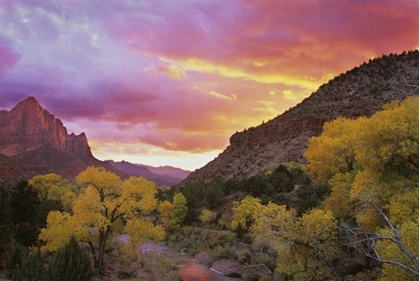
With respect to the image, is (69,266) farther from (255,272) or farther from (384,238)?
(255,272)

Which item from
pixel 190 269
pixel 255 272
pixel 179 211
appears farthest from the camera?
pixel 179 211

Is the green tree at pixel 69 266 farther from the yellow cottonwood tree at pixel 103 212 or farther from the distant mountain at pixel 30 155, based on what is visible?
the distant mountain at pixel 30 155

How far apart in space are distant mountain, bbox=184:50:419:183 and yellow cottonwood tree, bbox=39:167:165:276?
158 feet

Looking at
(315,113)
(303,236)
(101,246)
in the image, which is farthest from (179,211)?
(315,113)

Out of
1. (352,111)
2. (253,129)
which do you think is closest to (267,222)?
(352,111)

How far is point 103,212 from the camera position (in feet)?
77.9

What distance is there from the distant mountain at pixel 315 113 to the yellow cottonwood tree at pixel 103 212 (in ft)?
158

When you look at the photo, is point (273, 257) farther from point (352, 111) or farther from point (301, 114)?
point (301, 114)

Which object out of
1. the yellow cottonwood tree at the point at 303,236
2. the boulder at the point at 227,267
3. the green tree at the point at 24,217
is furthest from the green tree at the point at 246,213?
the green tree at the point at 24,217

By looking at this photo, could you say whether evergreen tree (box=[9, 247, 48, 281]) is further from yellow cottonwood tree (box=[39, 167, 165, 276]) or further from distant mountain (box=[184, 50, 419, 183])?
distant mountain (box=[184, 50, 419, 183])

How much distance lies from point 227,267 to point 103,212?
13769 mm

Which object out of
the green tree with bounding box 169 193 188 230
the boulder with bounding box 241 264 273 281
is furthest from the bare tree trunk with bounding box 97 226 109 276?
the green tree with bounding box 169 193 188 230

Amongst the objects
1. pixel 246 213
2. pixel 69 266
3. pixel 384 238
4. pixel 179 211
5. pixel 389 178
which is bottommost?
pixel 179 211

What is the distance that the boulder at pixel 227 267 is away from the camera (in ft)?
99.7
